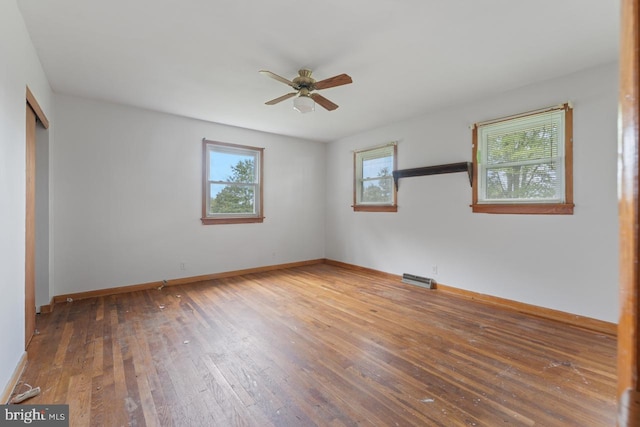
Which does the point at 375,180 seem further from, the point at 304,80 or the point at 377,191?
the point at 304,80

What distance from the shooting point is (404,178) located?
4.74 meters

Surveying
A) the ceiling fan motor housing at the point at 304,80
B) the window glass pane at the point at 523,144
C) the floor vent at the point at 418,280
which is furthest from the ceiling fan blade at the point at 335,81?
the floor vent at the point at 418,280

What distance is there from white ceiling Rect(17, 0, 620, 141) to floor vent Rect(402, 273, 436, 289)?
2.59m

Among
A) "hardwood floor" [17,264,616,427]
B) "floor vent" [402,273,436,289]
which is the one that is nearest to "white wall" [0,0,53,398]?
"hardwood floor" [17,264,616,427]

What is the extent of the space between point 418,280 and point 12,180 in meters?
4.61

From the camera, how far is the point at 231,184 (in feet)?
16.9

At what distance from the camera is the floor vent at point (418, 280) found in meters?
4.32

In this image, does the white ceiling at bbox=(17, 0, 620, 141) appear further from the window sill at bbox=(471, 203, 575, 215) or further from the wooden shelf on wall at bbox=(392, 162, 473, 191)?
the window sill at bbox=(471, 203, 575, 215)

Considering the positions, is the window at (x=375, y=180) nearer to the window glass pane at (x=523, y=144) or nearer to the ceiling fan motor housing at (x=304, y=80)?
the window glass pane at (x=523, y=144)

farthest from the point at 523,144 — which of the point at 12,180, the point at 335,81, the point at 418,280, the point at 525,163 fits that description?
the point at 12,180

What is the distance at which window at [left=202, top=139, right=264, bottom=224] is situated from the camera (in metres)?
4.87

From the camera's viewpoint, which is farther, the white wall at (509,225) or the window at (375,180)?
the window at (375,180)

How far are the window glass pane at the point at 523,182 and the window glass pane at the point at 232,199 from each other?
3.85 meters

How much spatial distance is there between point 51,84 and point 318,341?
4.23 metres
